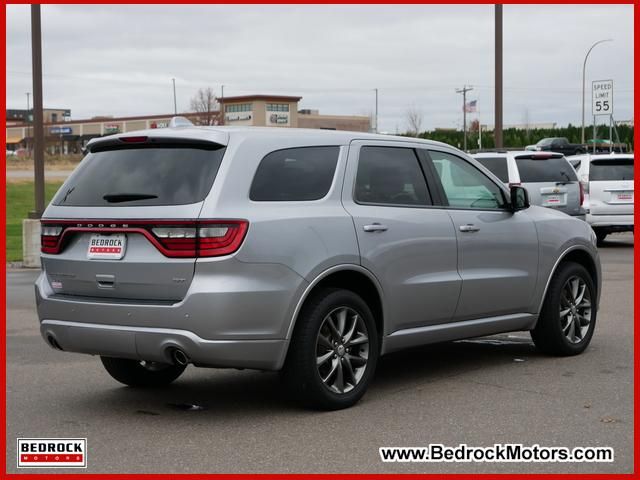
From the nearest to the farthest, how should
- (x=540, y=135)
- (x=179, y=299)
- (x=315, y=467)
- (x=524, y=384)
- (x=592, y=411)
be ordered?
(x=315, y=467) → (x=179, y=299) → (x=592, y=411) → (x=524, y=384) → (x=540, y=135)

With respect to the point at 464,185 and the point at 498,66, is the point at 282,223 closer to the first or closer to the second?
the point at 464,185

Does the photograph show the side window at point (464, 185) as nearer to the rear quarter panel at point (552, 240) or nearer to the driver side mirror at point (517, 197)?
the driver side mirror at point (517, 197)

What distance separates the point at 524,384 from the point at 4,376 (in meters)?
4.06

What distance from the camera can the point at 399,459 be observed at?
569cm

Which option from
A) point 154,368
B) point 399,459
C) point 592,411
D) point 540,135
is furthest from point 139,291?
point 540,135

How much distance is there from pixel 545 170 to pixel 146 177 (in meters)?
13.7

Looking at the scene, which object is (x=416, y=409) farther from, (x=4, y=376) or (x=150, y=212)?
(x=4, y=376)

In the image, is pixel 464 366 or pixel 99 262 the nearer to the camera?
pixel 99 262

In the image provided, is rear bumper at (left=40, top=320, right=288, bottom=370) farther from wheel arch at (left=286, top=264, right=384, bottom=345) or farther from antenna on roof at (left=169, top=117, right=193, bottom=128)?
antenna on roof at (left=169, top=117, right=193, bottom=128)

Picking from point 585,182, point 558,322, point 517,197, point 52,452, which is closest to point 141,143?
point 52,452

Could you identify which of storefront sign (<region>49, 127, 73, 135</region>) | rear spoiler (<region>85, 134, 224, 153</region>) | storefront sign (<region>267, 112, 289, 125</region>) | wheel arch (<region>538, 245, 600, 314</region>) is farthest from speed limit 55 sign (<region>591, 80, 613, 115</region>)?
storefront sign (<region>49, 127, 73, 135</region>)

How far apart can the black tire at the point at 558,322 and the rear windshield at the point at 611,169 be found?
1336 cm

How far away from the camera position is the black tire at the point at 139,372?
25.4 ft

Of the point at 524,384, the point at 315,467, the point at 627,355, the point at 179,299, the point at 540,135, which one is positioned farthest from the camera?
the point at 540,135
